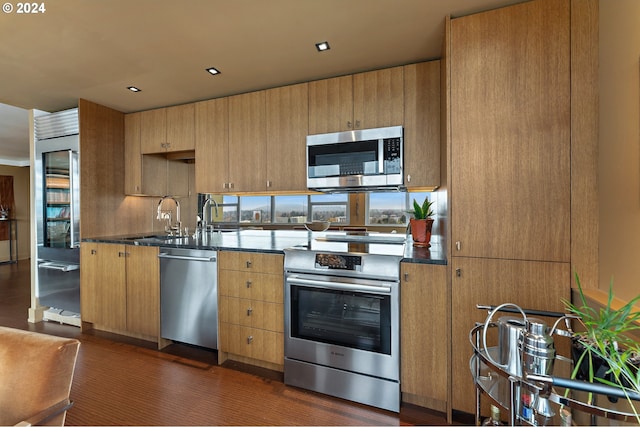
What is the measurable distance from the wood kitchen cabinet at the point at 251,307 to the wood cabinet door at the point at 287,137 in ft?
2.67

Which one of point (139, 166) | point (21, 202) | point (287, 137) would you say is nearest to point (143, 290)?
point (139, 166)

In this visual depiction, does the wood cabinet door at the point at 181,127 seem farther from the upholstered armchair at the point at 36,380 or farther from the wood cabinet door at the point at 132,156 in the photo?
the upholstered armchair at the point at 36,380

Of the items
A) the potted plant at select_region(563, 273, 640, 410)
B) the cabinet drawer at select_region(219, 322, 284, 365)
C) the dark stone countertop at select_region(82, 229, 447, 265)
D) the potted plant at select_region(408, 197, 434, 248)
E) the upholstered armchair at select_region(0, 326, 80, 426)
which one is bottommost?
the cabinet drawer at select_region(219, 322, 284, 365)

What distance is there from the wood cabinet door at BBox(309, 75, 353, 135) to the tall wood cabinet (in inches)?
37.0

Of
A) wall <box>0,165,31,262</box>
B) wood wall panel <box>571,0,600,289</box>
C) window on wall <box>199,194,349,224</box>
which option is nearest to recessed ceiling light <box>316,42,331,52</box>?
window on wall <box>199,194,349,224</box>

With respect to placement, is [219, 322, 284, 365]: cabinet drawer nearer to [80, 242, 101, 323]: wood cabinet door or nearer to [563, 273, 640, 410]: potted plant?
[80, 242, 101, 323]: wood cabinet door

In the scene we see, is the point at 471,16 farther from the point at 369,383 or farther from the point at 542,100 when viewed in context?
the point at 369,383

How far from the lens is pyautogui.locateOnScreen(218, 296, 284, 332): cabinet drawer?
7.31 feet

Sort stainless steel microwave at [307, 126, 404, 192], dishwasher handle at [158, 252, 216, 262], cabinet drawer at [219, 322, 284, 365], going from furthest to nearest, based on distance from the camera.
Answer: dishwasher handle at [158, 252, 216, 262], stainless steel microwave at [307, 126, 404, 192], cabinet drawer at [219, 322, 284, 365]

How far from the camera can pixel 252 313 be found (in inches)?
90.9

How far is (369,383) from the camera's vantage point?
190 centimetres

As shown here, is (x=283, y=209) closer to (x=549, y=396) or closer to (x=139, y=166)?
(x=139, y=166)

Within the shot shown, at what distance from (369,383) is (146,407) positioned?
4.78ft

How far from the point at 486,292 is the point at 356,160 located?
1.36m
